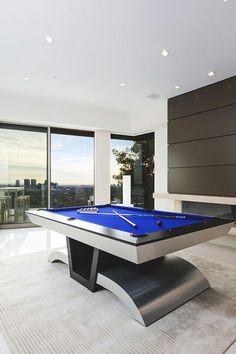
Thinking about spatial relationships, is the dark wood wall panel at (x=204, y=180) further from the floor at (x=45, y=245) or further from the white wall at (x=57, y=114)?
the white wall at (x=57, y=114)

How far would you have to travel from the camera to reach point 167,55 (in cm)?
360

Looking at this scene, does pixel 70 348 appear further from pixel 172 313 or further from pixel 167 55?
pixel 167 55

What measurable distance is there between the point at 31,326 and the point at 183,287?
1.45 m

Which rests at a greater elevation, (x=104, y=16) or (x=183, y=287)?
(x=104, y=16)

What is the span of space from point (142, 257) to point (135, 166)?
5.87 m

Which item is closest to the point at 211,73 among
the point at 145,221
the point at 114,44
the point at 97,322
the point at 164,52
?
the point at 164,52

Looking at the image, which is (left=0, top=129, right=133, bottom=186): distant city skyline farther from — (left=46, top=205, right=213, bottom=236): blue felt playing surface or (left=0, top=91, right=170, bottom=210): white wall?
(left=46, top=205, right=213, bottom=236): blue felt playing surface

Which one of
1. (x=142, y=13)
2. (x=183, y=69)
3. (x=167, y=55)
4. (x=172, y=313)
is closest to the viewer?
(x=172, y=313)

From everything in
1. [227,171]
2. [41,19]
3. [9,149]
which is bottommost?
[227,171]

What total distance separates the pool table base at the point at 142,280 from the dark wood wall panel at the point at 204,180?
6.90 ft

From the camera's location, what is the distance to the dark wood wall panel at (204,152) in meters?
4.40

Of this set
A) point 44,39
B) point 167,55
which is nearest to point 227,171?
point 167,55

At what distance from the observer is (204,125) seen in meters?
4.82

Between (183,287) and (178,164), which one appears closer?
(183,287)
